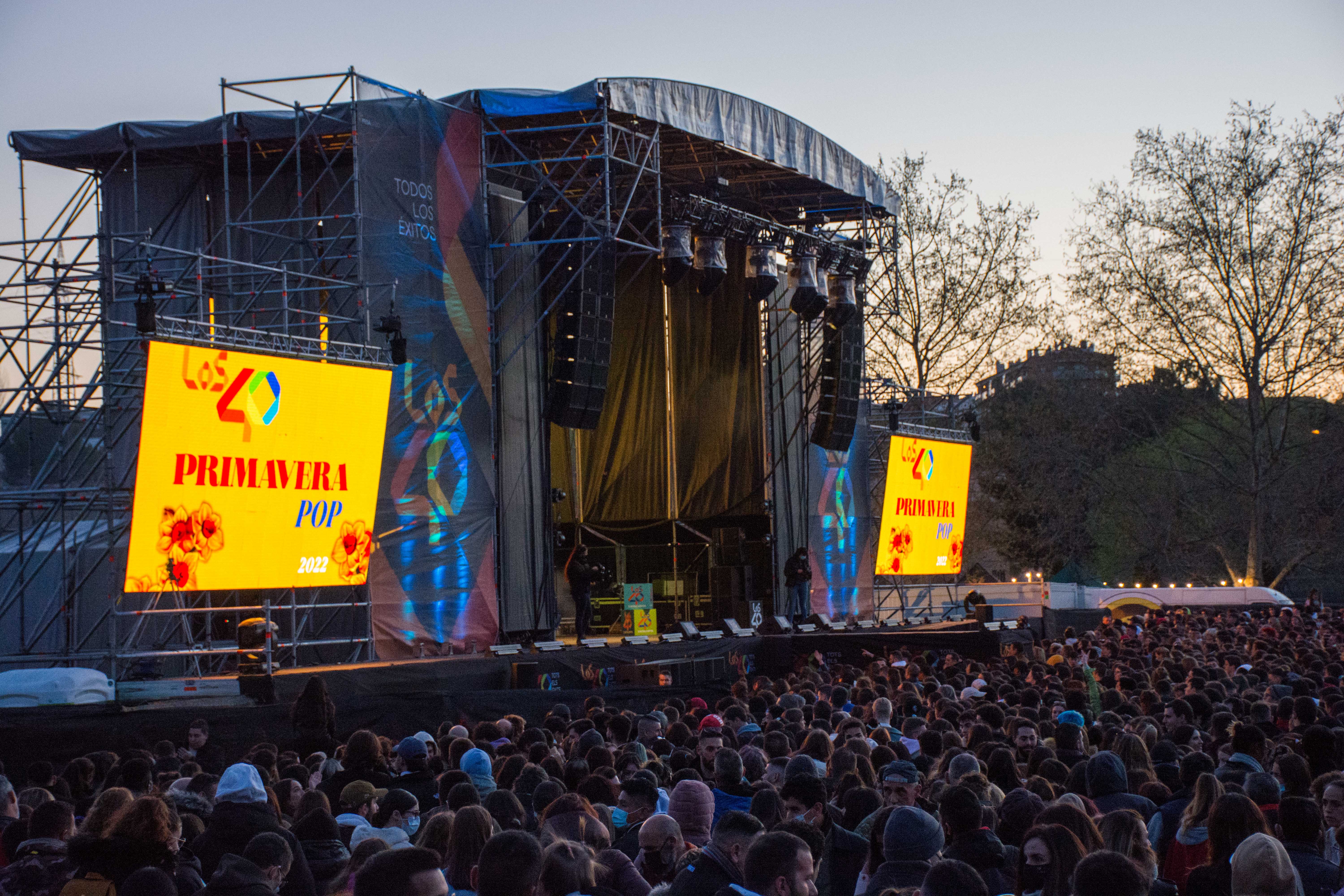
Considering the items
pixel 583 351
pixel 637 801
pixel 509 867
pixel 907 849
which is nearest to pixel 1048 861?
pixel 907 849

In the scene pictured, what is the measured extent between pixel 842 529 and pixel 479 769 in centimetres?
1973

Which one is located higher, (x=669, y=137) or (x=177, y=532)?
(x=669, y=137)

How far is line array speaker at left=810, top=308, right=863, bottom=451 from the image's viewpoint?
959 inches

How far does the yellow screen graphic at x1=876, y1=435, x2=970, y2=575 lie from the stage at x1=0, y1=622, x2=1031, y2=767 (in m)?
6.12

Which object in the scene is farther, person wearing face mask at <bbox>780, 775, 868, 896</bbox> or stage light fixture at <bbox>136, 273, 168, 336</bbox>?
stage light fixture at <bbox>136, 273, 168, 336</bbox>

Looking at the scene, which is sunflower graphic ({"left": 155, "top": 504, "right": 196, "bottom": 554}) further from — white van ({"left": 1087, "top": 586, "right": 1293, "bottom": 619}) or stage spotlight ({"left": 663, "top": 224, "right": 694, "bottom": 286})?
white van ({"left": 1087, "top": 586, "right": 1293, "bottom": 619})

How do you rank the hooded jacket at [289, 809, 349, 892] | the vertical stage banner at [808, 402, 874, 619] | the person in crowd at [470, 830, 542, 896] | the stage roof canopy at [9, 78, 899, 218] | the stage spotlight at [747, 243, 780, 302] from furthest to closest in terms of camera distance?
the vertical stage banner at [808, 402, 874, 619] → the stage spotlight at [747, 243, 780, 302] → the stage roof canopy at [9, 78, 899, 218] → the hooded jacket at [289, 809, 349, 892] → the person in crowd at [470, 830, 542, 896]

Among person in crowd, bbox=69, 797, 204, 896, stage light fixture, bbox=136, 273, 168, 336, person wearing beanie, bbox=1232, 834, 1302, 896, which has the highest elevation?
stage light fixture, bbox=136, 273, 168, 336

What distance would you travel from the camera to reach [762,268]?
2184cm

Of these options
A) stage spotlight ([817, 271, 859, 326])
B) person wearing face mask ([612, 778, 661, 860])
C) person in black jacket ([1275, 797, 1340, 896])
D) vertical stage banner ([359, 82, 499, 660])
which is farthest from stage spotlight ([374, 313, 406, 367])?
person in black jacket ([1275, 797, 1340, 896])

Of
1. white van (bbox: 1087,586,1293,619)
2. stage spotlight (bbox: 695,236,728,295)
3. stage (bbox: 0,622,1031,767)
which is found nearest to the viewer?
stage (bbox: 0,622,1031,767)

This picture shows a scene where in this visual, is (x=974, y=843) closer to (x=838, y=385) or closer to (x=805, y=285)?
(x=805, y=285)

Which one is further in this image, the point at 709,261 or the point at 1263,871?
the point at 709,261

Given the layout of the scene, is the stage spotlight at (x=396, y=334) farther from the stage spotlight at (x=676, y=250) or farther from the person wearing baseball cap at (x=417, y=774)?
the person wearing baseball cap at (x=417, y=774)
